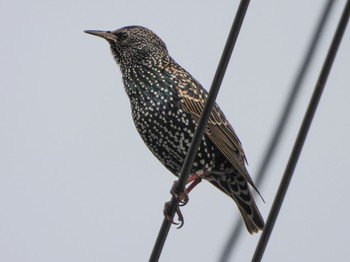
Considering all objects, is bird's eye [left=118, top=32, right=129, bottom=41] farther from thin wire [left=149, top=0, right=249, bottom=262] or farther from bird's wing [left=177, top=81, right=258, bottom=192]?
thin wire [left=149, top=0, right=249, bottom=262]

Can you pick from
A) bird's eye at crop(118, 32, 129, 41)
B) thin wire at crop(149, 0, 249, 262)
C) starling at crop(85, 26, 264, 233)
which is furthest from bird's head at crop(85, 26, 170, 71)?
thin wire at crop(149, 0, 249, 262)

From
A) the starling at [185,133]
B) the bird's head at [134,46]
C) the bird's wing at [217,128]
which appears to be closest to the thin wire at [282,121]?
the starling at [185,133]

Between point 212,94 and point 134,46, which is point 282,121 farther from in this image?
point 134,46

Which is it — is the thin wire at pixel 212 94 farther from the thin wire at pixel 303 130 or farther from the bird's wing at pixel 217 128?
the bird's wing at pixel 217 128

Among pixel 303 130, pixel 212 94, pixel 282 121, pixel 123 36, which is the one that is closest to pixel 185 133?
pixel 123 36

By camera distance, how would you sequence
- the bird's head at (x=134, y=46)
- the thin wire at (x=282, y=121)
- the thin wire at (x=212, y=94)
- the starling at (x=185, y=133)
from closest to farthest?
the thin wire at (x=212, y=94), the thin wire at (x=282, y=121), the starling at (x=185, y=133), the bird's head at (x=134, y=46)

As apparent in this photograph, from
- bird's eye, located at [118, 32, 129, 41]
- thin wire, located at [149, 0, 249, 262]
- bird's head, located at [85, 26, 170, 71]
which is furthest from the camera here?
bird's eye, located at [118, 32, 129, 41]
